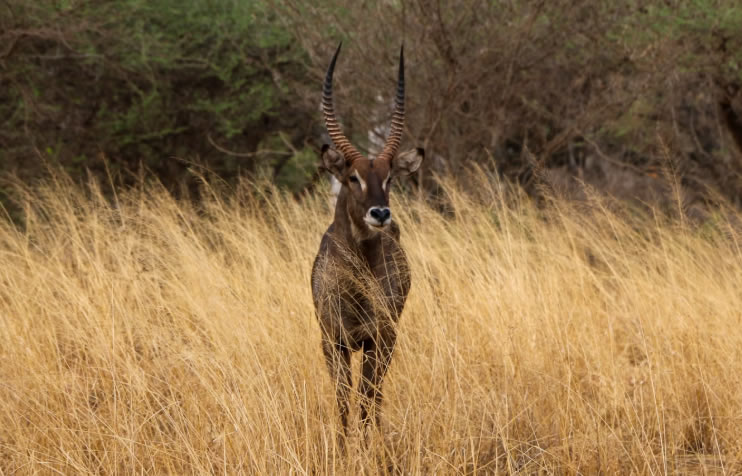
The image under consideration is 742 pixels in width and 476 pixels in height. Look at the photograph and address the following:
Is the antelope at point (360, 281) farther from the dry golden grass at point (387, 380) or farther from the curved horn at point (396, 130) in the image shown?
the dry golden grass at point (387, 380)

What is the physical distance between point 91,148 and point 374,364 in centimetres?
927

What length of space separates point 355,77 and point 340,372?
20.9ft

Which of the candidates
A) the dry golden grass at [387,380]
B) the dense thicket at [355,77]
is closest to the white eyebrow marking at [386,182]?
the dry golden grass at [387,380]

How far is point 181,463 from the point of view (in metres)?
3.41

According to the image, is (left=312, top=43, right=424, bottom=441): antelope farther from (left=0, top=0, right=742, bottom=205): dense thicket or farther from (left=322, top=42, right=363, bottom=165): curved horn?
(left=0, top=0, right=742, bottom=205): dense thicket

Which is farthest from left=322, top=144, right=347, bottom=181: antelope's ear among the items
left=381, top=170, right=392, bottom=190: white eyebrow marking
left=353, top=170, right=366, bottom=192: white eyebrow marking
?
left=381, top=170, right=392, bottom=190: white eyebrow marking

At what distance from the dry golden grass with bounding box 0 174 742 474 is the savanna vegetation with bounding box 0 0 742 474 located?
1.2 inches

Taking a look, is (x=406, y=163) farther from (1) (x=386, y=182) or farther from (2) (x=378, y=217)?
(2) (x=378, y=217)

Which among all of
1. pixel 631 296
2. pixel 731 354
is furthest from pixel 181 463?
pixel 631 296

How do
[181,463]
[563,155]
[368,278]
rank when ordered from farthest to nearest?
[563,155]
[368,278]
[181,463]

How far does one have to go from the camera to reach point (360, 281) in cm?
432

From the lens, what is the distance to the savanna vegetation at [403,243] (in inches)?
144

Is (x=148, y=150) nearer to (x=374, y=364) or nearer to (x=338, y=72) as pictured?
(x=338, y=72)

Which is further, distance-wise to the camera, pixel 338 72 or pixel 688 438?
pixel 338 72
